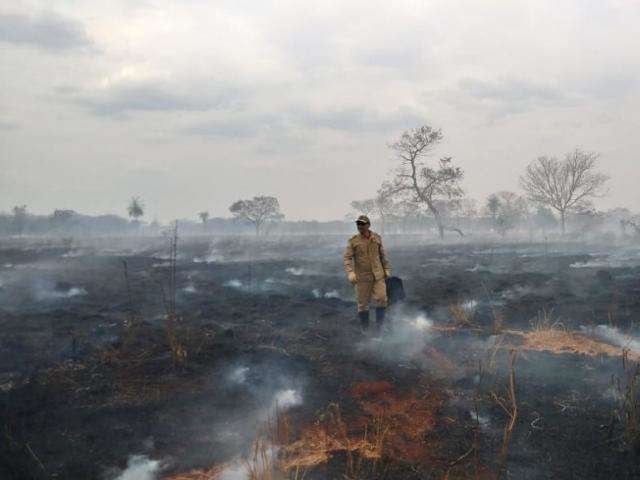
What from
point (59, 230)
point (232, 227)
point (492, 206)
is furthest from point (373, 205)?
point (232, 227)

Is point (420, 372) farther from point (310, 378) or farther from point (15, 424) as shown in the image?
point (15, 424)

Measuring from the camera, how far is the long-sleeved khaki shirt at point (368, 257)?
A: 7082mm

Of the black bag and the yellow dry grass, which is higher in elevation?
the black bag

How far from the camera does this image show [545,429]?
12.5ft

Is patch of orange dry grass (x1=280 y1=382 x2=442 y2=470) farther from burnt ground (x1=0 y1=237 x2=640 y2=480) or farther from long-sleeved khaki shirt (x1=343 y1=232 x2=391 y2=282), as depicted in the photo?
long-sleeved khaki shirt (x1=343 y1=232 x2=391 y2=282)

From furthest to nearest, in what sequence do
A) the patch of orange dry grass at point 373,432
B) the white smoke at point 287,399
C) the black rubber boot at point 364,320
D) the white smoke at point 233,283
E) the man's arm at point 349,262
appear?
the white smoke at point 233,283
the black rubber boot at point 364,320
the man's arm at point 349,262
the white smoke at point 287,399
the patch of orange dry grass at point 373,432

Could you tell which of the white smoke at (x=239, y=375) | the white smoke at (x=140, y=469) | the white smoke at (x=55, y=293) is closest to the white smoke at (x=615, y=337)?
the white smoke at (x=239, y=375)

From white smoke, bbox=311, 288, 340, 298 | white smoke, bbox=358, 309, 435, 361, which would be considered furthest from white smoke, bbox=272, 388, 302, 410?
white smoke, bbox=311, 288, 340, 298

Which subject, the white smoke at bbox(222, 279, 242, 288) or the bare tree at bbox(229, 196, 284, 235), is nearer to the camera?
the white smoke at bbox(222, 279, 242, 288)

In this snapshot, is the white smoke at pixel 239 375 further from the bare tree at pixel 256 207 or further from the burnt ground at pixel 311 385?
the bare tree at pixel 256 207

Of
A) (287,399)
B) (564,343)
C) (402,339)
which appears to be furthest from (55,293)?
(564,343)

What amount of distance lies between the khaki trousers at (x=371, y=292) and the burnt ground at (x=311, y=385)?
0.49 meters

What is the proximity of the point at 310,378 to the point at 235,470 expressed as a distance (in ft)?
6.50

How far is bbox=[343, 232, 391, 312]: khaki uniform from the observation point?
7066 mm
